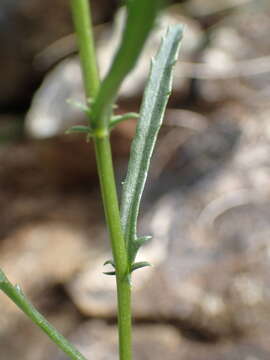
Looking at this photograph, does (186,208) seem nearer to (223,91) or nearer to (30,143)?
(223,91)

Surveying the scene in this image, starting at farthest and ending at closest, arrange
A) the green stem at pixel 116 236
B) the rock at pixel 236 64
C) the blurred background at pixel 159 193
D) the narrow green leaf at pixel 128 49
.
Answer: the rock at pixel 236 64 → the blurred background at pixel 159 193 → the green stem at pixel 116 236 → the narrow green leaf at pixel 128 49

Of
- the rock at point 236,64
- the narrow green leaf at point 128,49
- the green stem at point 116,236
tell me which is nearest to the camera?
the narrow green leaf at point 128,49

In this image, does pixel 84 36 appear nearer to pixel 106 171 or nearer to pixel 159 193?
pixel 106 171

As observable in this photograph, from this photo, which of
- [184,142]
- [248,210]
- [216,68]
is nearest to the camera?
[248,210]

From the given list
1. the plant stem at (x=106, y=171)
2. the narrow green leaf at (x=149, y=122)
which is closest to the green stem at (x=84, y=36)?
the plant stem at (x=106, y=171)

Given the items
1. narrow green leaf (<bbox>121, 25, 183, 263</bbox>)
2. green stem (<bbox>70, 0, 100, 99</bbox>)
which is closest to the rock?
narrow green leaf (<bbox>121, 25, 183, 263</bbox>)

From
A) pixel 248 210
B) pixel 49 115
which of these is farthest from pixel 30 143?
pixel 248 210

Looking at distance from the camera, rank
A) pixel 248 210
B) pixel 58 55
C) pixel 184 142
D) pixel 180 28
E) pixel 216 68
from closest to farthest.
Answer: pixel 180 28, pixel 248 210, pixel 184 142, pixel 216 68, pixel 58 55

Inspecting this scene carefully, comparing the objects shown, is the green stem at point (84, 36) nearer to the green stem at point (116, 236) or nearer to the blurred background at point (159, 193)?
the green stem at point (116, 236)
